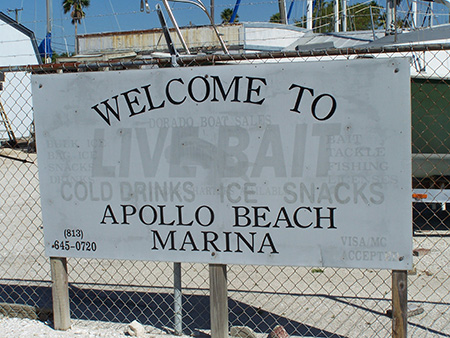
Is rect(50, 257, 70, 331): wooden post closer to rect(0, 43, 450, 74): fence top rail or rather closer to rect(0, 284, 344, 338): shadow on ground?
rect(0, 284, 344, 338): shadow on ground

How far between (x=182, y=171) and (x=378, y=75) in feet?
4.58

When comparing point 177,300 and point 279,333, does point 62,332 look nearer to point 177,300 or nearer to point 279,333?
point 177,300

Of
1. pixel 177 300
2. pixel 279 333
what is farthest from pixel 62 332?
pixel 279 333

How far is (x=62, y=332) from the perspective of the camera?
3719mm

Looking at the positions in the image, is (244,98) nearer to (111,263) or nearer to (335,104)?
(335,104)

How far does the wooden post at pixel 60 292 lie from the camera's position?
12.1ft

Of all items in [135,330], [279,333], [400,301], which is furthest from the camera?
[135,330]

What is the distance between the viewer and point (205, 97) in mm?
3285

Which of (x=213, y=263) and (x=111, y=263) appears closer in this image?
(x=213, y=263)

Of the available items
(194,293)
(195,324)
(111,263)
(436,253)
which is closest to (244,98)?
(195,324)

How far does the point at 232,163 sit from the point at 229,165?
1.0 inches

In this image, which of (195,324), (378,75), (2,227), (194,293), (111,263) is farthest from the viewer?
(2,227)

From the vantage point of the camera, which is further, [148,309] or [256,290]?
[256,290]

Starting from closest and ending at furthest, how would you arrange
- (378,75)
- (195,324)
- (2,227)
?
(378,75), (195,324), (2,227)
